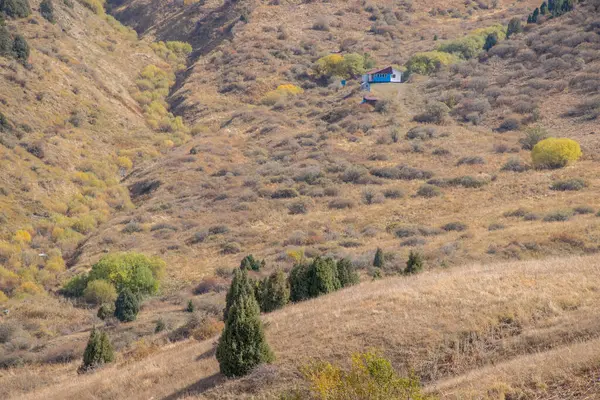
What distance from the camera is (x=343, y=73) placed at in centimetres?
8512

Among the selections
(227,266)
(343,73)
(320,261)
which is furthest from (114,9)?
(320,261)

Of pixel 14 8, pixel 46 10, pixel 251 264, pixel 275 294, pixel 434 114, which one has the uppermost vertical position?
pixel 46 10

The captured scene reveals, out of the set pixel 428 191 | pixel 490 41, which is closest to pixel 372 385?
pixel 428 191

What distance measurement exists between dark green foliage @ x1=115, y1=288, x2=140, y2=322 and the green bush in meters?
5.04

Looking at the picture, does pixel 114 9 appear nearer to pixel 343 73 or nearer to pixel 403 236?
pixel 343 73

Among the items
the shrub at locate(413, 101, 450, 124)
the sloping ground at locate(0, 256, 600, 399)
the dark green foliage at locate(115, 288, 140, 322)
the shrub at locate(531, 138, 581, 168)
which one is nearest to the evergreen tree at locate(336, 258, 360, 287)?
the sloping ground at locate(0, 256, 600, 399)

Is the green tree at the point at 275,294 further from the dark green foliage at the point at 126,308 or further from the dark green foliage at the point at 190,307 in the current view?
the dark green foliage at the point at 126,308

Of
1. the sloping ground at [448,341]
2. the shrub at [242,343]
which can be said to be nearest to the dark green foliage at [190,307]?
the sloping ground at [448,341]

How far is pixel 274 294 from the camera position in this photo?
21516 millimetres

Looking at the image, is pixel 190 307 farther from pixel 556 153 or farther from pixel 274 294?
pixel 556 153

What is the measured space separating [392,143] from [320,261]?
3802 centimetres

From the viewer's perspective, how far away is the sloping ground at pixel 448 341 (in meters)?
10.6

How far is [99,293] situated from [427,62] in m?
62.2

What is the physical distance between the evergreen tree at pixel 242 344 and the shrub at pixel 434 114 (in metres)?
51.7
